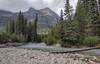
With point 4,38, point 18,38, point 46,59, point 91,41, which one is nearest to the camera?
point 46,59

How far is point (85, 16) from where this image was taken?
7000 centimetres

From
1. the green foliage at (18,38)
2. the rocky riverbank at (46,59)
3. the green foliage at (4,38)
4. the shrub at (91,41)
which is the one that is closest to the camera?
the rocky riverbank at (46,59)

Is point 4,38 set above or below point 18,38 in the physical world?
above

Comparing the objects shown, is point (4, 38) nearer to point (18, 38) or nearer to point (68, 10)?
point (18, 38)

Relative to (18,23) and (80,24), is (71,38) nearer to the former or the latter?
(80,24)

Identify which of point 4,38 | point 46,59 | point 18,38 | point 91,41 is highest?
point 46,59

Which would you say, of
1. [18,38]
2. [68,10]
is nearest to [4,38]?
[18,38]

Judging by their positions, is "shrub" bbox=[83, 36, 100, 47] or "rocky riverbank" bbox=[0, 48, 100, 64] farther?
"shrub" bbox=[83, 36, 100, 47]

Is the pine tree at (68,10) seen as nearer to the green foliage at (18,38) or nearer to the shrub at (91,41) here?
the shrub at (91,41)

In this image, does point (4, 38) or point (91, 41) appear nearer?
point (91, 41)

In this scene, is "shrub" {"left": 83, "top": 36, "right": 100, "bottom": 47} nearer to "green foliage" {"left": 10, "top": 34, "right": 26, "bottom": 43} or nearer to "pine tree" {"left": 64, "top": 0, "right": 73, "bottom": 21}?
"pine tree" {"left": 64, "top": 0, "right": 73, "bottom": 21}

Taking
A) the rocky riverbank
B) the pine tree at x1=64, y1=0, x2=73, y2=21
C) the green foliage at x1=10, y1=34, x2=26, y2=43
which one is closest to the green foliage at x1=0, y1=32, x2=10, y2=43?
the green foliage at x1=10, y1=34, x2=26, y2=43

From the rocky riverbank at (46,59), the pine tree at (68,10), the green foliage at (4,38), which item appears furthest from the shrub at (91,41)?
the green foliage at (4,38)

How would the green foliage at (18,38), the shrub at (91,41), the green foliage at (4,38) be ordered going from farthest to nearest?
1. the green foliage at (18,38)
2. the green foliage at (4,38)
3. the shrub at (91,41)
